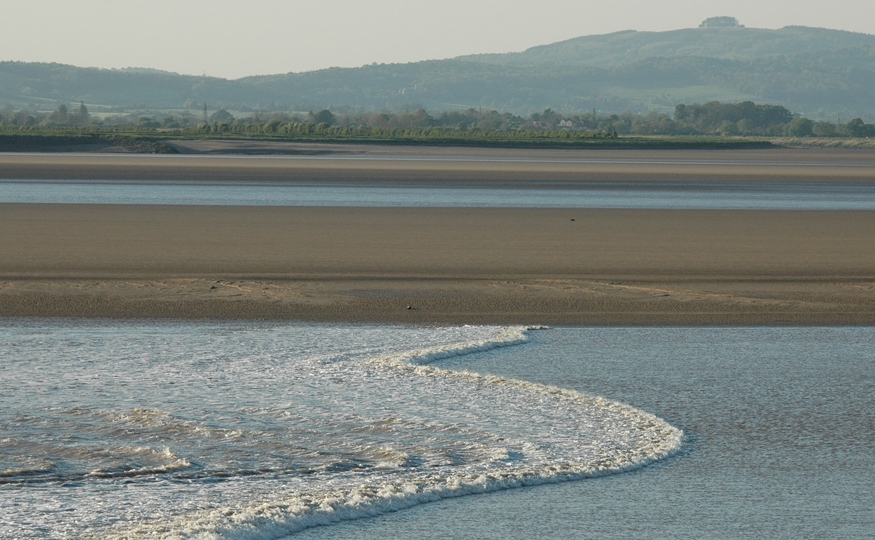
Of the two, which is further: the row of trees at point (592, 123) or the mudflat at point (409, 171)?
the row of trees at point (592, 123)

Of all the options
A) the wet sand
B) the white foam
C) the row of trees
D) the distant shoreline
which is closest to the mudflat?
the distant shoreline

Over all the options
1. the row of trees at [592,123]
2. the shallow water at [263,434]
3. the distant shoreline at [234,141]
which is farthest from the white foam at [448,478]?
the row of trees at [592,123]

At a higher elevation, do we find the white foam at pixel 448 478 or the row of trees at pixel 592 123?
the row of trees at pixel 592 123

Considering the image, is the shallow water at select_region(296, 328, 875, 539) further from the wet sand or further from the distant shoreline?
the distant shoreline

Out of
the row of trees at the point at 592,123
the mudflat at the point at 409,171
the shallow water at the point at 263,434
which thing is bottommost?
the mudflat at the point at 409,171

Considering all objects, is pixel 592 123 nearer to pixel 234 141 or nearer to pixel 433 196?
pixel 234 141

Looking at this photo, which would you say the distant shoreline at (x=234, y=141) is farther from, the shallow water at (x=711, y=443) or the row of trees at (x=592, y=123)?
the row of trees at (x=592, y=123)

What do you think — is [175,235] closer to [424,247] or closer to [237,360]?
[424,247]
